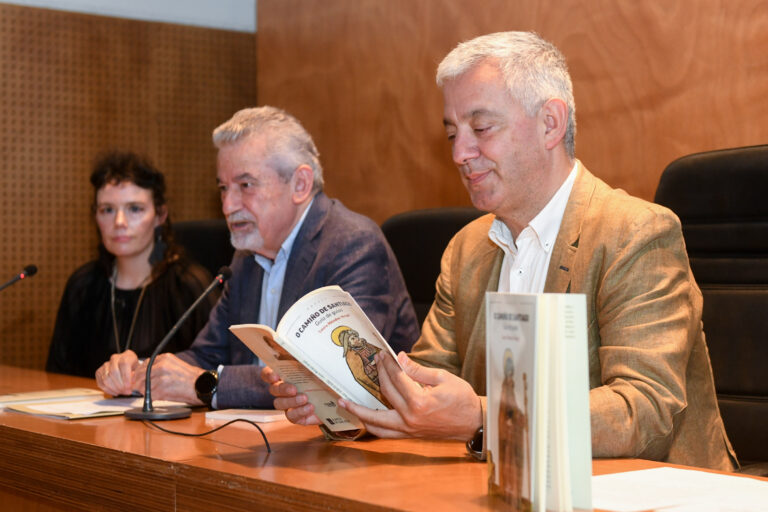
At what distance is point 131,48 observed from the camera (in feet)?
13.9

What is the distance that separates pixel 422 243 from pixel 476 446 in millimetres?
1258

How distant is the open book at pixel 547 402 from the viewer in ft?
3.45

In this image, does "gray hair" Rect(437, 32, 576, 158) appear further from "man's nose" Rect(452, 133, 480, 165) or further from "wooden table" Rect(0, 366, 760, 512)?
"wooden table" Rect(0, 366, 760, 512)

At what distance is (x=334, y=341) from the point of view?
149 cm

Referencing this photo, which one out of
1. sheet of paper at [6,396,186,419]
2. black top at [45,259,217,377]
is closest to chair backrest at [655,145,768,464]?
sheet of paper at [6,396,186,419]

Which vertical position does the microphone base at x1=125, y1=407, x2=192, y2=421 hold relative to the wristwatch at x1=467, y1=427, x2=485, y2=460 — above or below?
below

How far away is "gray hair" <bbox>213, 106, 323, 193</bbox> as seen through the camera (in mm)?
2637

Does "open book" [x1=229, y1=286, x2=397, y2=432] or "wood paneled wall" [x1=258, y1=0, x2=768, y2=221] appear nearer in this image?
"open book" [x1=229, y1=286, x2=397, y2=432]

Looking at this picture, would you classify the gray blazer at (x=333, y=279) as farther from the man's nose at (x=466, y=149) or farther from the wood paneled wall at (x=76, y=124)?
the wood paneled wall at (x=76, y=124)

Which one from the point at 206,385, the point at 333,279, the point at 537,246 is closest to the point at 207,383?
the point at 206,385

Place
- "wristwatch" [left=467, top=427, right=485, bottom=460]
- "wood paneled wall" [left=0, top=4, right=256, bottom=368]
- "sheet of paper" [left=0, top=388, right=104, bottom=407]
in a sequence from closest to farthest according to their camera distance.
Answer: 1. "wristwatch" [left=467, top=427, right=485, bottom=460]
2. "sheet of paper" [left=0, top=388, right=104, bottom=407]
3. "wood paneled wall" [left=0, top=4, right=256, bottom=368]

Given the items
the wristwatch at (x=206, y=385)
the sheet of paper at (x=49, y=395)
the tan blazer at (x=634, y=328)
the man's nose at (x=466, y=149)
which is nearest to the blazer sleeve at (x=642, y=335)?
the tan blazer at (x=634, y=328)

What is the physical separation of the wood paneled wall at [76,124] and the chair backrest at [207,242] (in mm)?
685

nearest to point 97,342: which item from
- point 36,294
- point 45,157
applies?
point 36,294
